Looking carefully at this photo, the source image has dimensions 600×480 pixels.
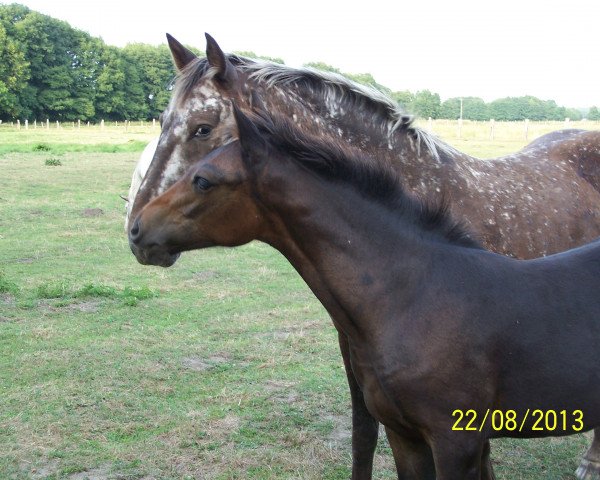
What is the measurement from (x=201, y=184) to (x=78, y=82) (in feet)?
210

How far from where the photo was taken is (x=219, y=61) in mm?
3248

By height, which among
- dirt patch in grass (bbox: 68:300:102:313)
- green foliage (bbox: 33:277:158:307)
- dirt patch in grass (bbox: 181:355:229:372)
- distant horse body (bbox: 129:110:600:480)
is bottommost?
dirt patch in grass (bbox: 181:355:229:372)

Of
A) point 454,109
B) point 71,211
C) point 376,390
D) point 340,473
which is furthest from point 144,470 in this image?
point 454,109

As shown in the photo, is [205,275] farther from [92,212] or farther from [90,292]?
[92,212]

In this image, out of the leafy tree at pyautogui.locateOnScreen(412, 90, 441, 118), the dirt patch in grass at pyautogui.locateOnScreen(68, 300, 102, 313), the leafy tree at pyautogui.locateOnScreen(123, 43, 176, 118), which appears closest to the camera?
the dirt patch in grass at pyautogui.locateOnScreen(68, 300, 102, 313)

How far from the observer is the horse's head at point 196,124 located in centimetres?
320

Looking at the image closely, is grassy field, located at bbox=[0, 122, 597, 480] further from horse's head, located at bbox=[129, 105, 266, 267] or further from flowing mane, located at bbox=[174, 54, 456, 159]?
flowing mane, located at bbox=[174, 54, 456, 159]

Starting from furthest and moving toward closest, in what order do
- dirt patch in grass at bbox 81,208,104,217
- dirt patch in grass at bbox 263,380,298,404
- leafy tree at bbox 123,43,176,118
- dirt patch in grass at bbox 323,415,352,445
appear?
leafy tree at bbox 123,43,176,118
dirt patch in grass at bbox 81,208,104,217
dirt patch in grass at bbox 263,380,298,404
dirt patch in grass at bbox 323,415,352,445

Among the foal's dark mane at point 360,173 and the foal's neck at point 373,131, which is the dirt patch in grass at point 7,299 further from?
the foal's dark mane at point 360,173

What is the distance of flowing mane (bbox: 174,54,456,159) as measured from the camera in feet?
11.0

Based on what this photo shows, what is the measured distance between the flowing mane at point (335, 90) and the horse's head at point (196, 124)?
7 centimetres

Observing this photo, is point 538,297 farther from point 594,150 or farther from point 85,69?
point 85,69

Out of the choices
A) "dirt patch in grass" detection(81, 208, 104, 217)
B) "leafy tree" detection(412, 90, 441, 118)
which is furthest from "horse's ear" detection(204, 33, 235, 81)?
"leafy tree" detection(412, 90, 441, 118)

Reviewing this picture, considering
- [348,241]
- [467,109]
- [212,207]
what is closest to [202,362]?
[212,207]
